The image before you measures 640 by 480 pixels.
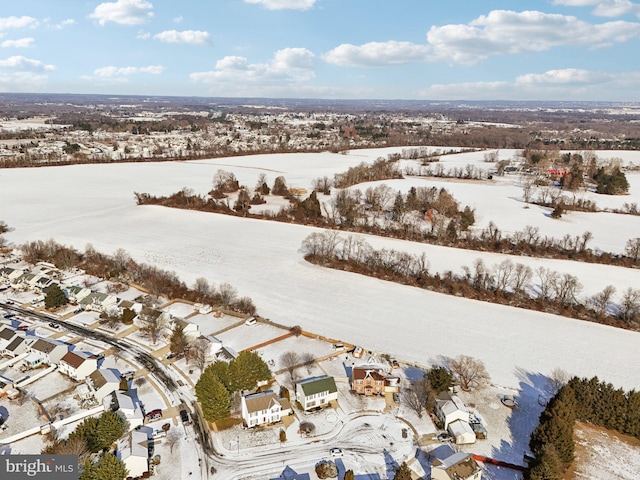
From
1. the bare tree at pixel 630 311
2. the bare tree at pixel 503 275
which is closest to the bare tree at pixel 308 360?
the bare tree at pixel 503 275

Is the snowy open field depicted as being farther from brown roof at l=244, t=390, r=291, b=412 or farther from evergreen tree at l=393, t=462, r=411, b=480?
evergreen tree at l=393, t=462, r=411, b=480

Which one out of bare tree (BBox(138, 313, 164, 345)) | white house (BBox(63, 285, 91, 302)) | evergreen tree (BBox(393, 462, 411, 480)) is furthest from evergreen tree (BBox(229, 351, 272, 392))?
white house (BBox(63, 285, 91, 302))

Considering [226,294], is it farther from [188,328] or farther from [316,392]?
[316,392]

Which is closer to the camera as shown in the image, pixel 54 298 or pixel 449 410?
pixel 449 410

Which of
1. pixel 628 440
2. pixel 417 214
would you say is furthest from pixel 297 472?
pixel 417 214

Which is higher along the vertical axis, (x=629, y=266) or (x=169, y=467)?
(x=629, y=266)

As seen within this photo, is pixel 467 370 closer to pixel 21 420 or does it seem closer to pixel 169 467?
pixel 169 467

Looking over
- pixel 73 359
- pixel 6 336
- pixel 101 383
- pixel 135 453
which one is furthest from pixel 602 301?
pixel 6 336
